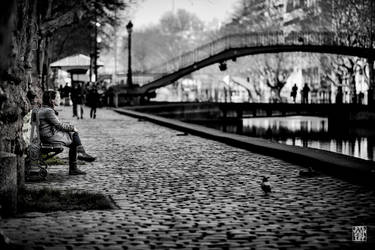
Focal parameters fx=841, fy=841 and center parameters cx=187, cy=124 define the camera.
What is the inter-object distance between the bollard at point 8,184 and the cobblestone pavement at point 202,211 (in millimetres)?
207

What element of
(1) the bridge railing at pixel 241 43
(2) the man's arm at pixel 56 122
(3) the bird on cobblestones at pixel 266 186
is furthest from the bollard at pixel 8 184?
(1) the bridge railing at pixel 241 43

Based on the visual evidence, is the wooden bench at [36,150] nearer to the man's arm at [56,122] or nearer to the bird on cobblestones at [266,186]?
the man's arm at [56,122]

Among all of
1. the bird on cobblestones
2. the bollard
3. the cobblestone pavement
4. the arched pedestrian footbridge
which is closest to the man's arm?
the cobblestone pavement

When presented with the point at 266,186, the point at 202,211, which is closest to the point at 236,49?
the point at 266,186

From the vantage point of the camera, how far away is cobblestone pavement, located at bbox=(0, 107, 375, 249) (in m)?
7.33

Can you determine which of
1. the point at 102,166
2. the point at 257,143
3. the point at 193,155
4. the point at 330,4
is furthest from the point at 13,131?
the point at 330,4

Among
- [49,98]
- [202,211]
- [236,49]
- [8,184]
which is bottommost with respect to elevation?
[202,211]

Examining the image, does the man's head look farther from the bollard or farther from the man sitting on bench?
the bollard

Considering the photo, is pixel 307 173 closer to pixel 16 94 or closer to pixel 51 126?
pixel 51 126

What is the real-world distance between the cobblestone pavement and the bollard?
0.68 ft

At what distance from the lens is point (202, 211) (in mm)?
9172

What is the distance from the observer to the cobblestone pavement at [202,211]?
289 inches

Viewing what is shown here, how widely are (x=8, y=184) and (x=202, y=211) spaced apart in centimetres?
212

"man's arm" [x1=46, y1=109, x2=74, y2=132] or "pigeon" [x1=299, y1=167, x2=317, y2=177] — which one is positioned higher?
"man's arm" [x1=46, y1=109, x2=74, y2=132]
